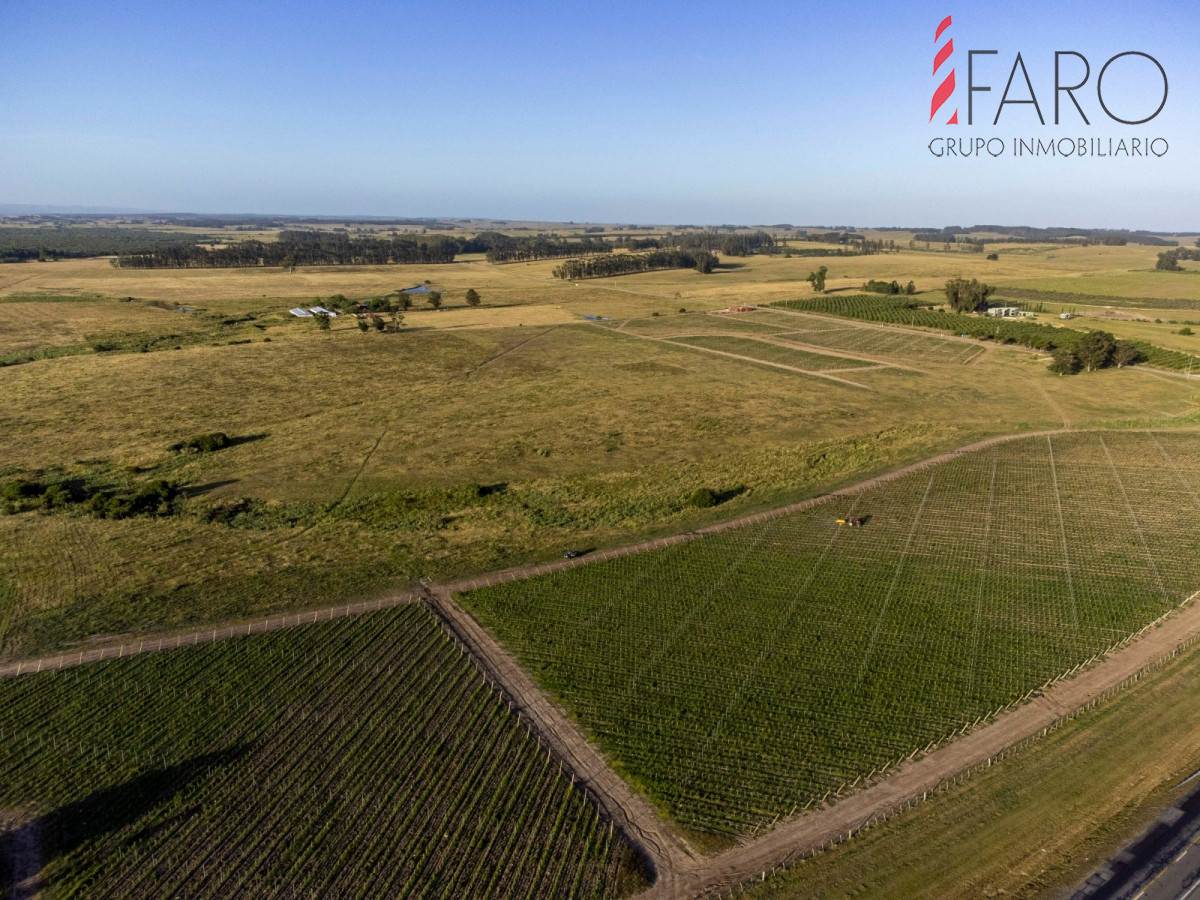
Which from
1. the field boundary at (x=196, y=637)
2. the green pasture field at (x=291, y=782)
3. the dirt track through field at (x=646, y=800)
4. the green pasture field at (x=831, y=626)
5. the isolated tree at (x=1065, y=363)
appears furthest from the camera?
the isolated tree at (x=1065, y=363)

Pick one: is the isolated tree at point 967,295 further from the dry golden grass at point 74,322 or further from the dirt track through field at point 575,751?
the dry golden grass at point 74,322

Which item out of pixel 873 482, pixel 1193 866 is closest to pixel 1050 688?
pixel 1193 866

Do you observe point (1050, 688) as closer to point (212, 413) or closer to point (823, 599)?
point (823, 599)

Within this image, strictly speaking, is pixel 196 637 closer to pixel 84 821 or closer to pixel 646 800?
pixel 84 821

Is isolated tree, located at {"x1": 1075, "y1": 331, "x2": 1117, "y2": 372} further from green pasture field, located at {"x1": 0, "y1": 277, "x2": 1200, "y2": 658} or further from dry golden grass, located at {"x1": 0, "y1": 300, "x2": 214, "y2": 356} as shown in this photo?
dry golden grass, located at {"x1": 0, "y1": 300, "x2": 214, "y2": 356}

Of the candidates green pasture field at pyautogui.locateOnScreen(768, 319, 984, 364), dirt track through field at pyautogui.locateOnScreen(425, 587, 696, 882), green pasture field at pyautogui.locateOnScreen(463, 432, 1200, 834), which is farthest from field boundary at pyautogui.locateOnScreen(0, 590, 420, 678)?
green pasture field at pyautogui.locateOnScreen(768, 319, 984, 364)

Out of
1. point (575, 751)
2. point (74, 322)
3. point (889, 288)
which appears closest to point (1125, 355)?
point (889, 288)

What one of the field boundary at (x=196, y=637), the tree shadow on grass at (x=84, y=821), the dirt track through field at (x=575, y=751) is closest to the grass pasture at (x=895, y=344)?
the dirt track through field at (x=575, y=751)
